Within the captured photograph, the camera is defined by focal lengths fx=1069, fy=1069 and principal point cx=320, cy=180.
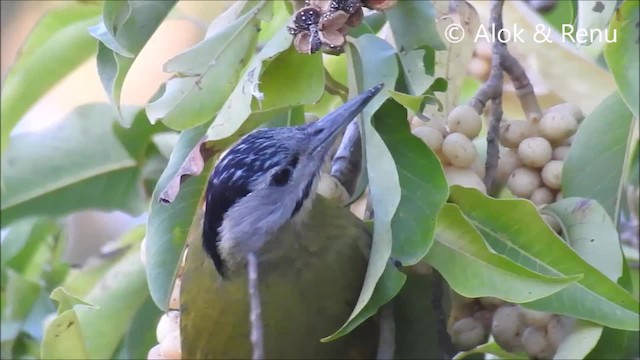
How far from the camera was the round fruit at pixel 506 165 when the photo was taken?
117cm

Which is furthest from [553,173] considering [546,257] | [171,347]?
[171,347]

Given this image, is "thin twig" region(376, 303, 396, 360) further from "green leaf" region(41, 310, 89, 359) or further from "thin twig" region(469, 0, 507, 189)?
"green leaf" region(41, 310, 89, 359)

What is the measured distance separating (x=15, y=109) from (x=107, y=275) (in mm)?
277

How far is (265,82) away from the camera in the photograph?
3.72 ft

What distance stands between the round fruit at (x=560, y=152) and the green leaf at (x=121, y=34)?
0.47m

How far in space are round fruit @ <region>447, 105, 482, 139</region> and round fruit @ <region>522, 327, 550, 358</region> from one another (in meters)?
0.21

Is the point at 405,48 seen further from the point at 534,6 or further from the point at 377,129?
the point at 534,6

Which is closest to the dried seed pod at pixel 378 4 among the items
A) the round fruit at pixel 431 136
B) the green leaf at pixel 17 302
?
Answer: the round fruit at pixel 431 136

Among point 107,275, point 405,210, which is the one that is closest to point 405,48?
point 405,210

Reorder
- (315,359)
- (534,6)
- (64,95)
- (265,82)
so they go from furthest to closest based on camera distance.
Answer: (64,95) → (534,6) → (315,359) → (265,82)

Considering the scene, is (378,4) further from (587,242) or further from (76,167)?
(76,167)

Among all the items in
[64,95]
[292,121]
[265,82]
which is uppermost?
[265,82]

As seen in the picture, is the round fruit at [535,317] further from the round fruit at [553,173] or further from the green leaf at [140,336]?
the green leaf at [140,336]

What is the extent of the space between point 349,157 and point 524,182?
0.67 feet
